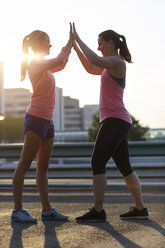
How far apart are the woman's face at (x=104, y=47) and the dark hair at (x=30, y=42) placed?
1.84 feet

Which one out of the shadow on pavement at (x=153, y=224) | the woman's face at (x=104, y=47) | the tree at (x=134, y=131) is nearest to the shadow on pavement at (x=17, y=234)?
the shadow on pavement at (x=153, y=224)

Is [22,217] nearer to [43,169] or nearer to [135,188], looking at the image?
[43,169]

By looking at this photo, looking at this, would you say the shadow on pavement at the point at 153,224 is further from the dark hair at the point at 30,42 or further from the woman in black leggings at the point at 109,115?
the dark hair at the point at 30,42

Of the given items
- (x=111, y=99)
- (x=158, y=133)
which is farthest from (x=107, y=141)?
(x=158, y=133)

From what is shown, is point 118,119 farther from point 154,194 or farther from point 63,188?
point 63,188

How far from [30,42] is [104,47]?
2.46ft

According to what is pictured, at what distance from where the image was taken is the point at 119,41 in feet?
16.4

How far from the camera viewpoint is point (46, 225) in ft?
15.4

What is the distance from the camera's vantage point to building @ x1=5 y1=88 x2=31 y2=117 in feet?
560

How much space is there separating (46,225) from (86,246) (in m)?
1.04

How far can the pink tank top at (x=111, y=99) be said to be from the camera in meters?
4.88

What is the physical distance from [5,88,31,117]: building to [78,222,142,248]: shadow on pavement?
165 meters

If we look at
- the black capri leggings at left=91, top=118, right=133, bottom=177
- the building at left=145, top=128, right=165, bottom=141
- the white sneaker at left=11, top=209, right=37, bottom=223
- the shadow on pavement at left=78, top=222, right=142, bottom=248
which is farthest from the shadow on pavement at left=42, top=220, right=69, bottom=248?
the building at left=145, top=128, right=165, bottom=141

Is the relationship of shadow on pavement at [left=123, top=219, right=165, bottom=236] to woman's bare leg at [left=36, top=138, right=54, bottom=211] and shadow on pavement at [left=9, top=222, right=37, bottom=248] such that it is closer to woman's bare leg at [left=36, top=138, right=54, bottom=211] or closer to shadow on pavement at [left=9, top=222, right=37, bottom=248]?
woman's bare leg at [left=36, top=138, right=54, bottom=211]
